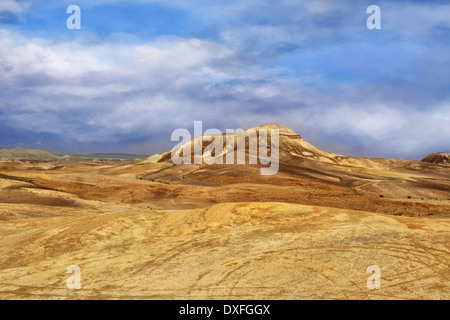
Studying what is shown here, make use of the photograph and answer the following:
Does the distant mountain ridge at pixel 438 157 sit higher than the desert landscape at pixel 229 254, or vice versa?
the distant mountain ridge at pixel 438 157

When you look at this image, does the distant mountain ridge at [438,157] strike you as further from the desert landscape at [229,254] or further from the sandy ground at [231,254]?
the sandy ground at [231,254]

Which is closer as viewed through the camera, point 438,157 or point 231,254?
point 231,254

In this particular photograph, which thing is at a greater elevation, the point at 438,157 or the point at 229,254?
the point at 438,157

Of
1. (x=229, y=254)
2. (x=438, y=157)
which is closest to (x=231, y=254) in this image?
(x=229, y=254)

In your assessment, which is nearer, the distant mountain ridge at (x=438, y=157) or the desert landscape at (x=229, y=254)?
the desert landscape at (x=229, y=254)

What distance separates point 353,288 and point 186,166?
6749cm

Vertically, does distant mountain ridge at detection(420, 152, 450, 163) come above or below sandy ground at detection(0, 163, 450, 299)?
above

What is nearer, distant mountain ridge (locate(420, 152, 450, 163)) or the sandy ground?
the sandy ground

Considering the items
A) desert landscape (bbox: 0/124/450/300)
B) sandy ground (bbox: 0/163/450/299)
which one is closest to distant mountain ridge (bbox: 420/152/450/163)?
desert landscape (bbox: 0/124/450/300)

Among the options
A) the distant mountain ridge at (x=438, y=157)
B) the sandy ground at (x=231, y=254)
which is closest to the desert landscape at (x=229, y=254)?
the sandy ground at (x=231, y=254)

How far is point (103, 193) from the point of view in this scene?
41.3 m

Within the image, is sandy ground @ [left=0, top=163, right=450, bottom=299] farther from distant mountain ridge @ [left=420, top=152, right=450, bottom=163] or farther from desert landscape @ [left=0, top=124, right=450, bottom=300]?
distant mountain ridge @ [left=420, top=152, right=450, bottom=163]

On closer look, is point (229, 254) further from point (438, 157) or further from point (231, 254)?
point (438, 157)

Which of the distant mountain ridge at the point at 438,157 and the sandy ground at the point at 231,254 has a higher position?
the distant mountain ridge at the point at 438,157
